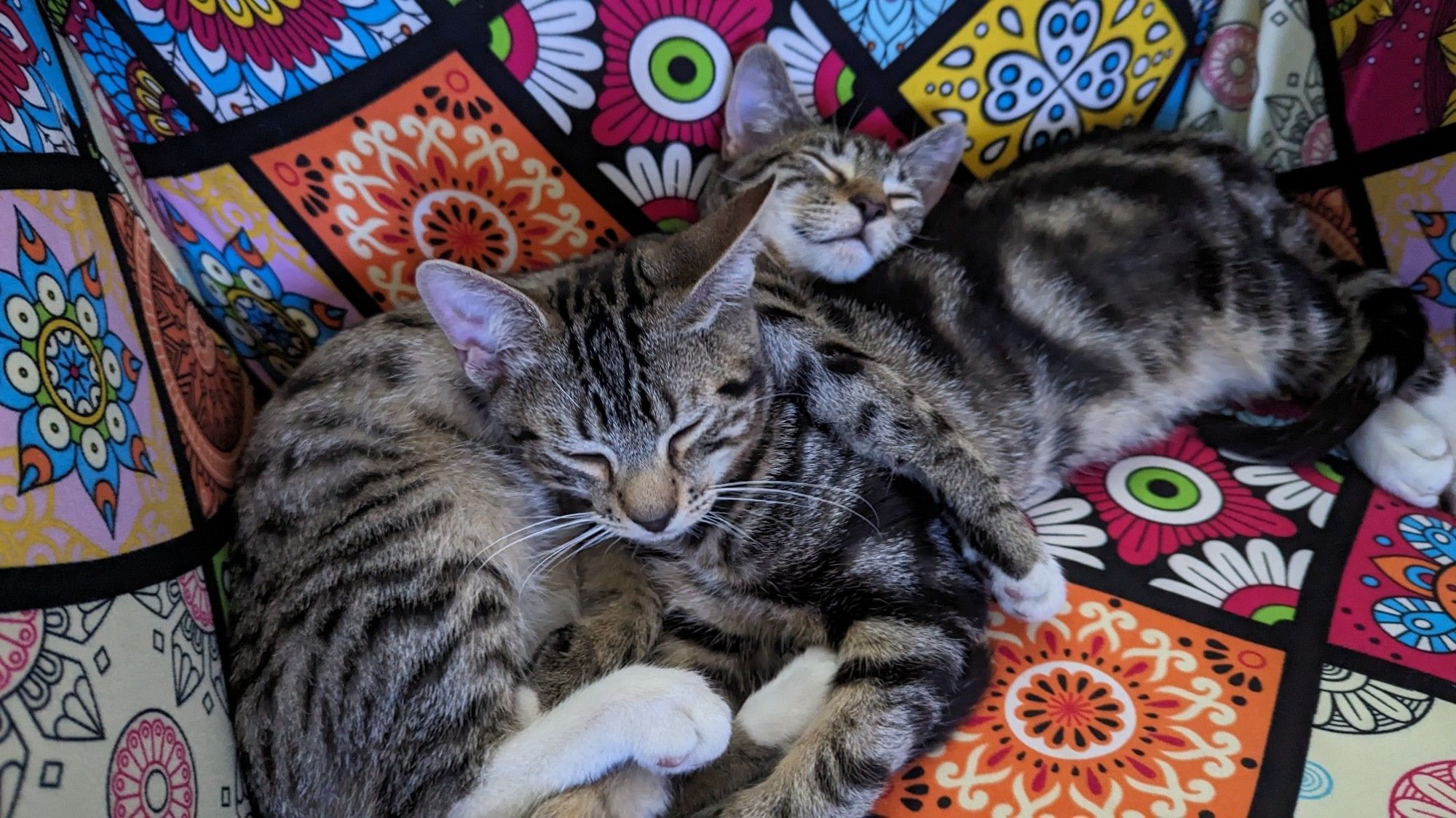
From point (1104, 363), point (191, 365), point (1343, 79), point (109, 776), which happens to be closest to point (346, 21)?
point (191, 365)

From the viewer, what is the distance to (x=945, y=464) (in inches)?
48.0

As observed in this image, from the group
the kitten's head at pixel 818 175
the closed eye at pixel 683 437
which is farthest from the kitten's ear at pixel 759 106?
the closed eye at pixel 683 437

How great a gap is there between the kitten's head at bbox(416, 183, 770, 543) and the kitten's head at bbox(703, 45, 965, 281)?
1.00 ft

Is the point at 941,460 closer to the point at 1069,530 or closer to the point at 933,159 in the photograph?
the point at 1069,530

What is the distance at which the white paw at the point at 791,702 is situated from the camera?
1.11 metres

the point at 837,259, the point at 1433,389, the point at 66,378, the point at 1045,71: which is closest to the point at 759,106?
the point at 837,259

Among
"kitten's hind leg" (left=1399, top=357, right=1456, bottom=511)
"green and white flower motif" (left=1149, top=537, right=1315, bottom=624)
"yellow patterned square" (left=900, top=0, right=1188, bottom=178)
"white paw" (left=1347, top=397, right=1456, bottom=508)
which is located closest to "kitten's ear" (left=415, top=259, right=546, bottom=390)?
"yellow patterned square" (left=900, top=0, right=1188, bottom=178)

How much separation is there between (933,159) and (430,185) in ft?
2.81

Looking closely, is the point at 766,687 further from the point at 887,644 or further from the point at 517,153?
the point at 517,153

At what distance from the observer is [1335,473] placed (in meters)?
1.34

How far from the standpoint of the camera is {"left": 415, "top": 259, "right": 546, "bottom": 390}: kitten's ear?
1039 mm

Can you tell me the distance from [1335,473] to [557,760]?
1239mm

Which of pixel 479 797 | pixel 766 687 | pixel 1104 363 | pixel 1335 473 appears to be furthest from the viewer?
pixel 1104 363

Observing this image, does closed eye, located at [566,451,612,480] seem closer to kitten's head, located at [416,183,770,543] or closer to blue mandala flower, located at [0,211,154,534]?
kitten's head, located at [416,183,770,543]
